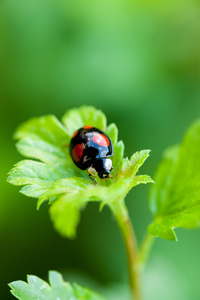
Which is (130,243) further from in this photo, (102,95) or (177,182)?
(102,95)

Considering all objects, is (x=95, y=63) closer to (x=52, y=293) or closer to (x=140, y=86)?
(x=140, y=86)

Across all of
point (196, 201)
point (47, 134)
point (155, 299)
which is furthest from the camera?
point (155, 299)

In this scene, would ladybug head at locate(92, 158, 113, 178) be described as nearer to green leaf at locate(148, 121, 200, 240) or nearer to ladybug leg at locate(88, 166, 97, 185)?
ladybug leg at locate(88, 166, 97, 185)

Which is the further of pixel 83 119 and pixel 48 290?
pixel 83 119

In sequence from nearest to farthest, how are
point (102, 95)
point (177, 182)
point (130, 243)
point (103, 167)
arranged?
point (103, 167)
point (130, 243)
point (177, 182)
point (102, 95)

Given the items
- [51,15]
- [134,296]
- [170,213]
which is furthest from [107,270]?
[51,15]

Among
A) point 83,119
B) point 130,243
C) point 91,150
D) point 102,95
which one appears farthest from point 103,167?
point 102,95
